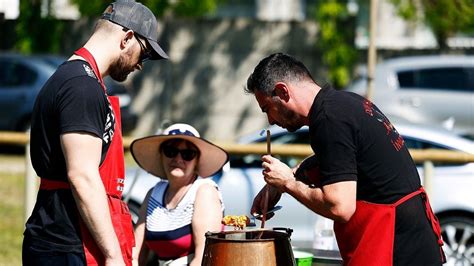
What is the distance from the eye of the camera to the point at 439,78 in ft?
57.4

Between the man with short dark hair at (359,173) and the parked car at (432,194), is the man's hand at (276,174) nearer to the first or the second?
the man with short dark hair at (359,173)

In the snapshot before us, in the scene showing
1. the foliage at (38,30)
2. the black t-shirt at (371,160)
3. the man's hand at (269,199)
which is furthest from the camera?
the foliage at (38,30)

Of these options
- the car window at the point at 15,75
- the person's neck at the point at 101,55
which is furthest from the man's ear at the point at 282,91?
the car window at the point at 15,75

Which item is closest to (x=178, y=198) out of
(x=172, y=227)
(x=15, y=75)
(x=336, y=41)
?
(x=172, y=227)

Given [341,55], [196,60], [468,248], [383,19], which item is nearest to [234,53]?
[196,60]

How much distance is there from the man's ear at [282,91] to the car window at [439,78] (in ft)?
43.1

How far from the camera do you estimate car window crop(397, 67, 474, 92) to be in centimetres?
1739

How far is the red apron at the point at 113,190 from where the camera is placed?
4.62 meters

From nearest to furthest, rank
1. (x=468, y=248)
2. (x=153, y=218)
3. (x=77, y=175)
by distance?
(x=77, y=175) → (x=153, y=218) → (x=468, y=248)

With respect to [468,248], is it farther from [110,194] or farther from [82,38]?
[82,38]

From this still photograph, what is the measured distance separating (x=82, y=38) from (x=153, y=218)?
1580cm

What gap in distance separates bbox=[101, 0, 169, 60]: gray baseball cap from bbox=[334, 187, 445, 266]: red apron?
44.8 inches

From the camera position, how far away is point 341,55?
20.7 meters

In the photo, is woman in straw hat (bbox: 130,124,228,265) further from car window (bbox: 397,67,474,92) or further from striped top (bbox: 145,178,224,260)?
car window (bbox: 397,67,474,92)
